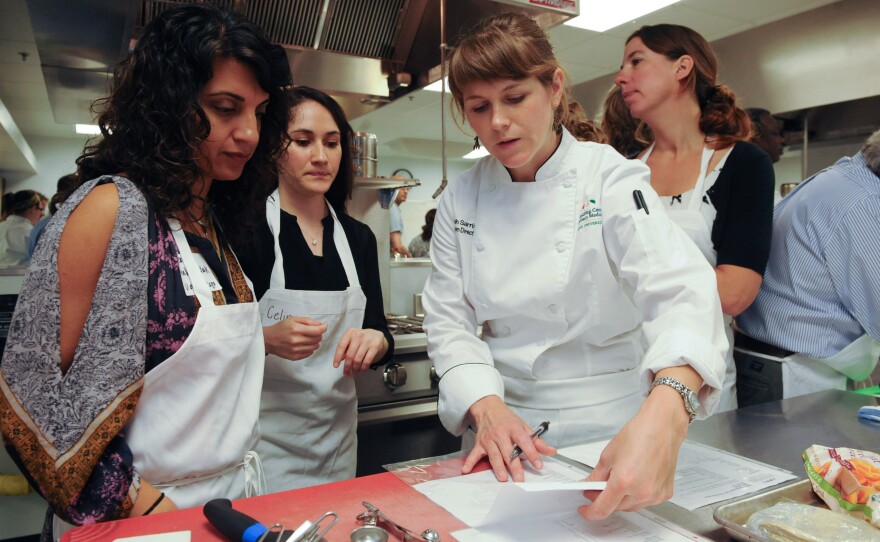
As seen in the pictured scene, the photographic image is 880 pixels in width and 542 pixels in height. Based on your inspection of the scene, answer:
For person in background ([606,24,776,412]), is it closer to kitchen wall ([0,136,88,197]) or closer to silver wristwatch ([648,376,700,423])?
silver wristwatch ([648,376,700,423])

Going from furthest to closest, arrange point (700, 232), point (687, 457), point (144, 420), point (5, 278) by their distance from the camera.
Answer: point (5, 278) < point (700, 232) < point (687, 457) < point (144, 420)

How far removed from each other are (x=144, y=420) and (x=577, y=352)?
0.76 metres

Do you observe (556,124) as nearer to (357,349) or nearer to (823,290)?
(357,349)

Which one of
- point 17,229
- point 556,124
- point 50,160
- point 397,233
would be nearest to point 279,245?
point 556,124

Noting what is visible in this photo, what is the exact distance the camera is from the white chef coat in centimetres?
109

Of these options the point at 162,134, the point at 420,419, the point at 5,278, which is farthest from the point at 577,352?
the point at 5,278

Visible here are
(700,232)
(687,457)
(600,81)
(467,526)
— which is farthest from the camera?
(600,81)

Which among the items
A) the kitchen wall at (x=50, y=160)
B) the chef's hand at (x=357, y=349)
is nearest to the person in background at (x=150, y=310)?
the chef's hand at (x=357, y=349)

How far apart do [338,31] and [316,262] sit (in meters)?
0.93

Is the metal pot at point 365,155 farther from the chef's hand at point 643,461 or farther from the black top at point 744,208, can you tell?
the chef's hand at point 643,461

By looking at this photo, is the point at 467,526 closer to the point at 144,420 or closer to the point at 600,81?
the point at 144,420

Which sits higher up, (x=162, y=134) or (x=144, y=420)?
(x=162, y=134)

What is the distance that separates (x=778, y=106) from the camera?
180 inches

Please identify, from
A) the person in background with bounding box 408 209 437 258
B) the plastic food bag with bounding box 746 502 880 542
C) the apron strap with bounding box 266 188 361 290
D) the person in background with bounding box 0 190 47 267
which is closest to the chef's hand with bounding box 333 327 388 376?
the apron strap with bounding box 266 188 361 290
